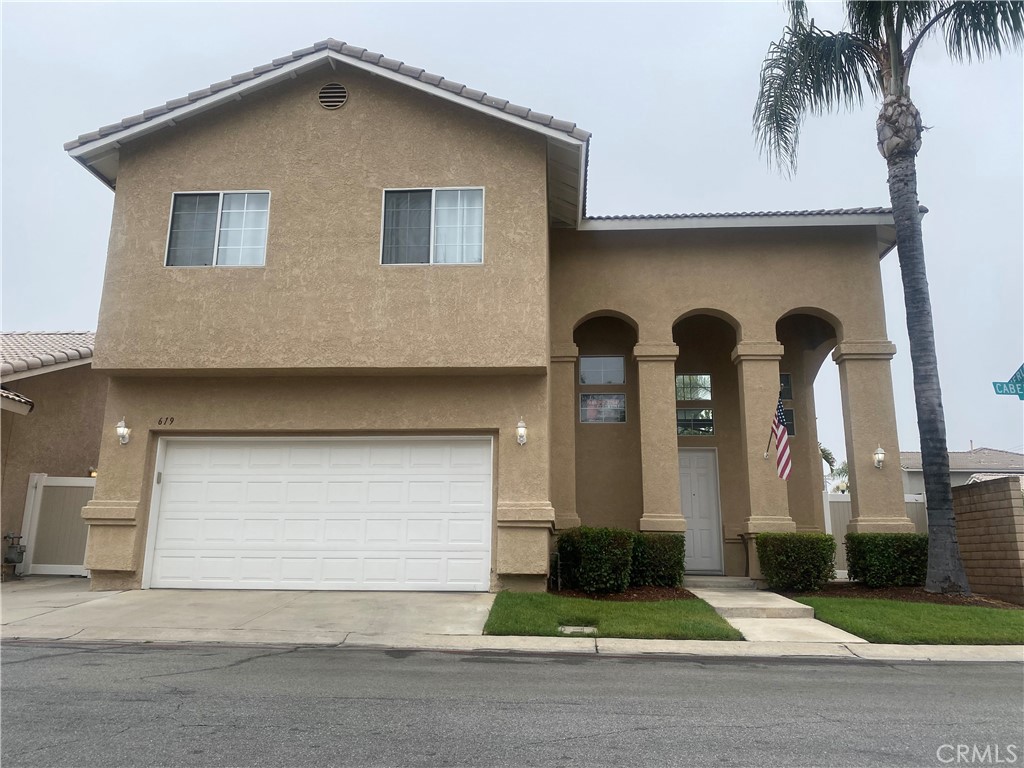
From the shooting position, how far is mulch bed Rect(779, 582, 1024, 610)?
10.2 metres

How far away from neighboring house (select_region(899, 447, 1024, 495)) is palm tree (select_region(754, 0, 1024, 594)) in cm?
1368

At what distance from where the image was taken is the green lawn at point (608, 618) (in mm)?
8180

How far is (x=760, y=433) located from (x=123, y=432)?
1044 centimetres

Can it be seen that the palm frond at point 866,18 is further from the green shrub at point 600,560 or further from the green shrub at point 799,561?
the green shrub at point 600,560

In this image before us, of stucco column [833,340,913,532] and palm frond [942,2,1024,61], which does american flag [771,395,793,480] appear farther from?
palm frond [942,2,1024,61]

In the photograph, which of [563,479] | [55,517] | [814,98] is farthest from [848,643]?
[55,517]

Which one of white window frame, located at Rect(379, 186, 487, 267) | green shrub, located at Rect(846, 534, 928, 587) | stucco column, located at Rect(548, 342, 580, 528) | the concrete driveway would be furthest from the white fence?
white window frame, located at Rect(379, 186, 487, 267)

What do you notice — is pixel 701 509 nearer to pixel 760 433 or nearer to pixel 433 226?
pixel 760 433

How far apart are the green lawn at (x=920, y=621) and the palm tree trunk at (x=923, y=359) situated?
1066 millimetres

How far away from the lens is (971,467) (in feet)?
91.2

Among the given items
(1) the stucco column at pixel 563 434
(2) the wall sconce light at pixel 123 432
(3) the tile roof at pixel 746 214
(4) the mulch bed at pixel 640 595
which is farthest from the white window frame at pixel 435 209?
(4) the mulch bed at pixel 640 595

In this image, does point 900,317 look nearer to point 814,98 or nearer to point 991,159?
point 991,159

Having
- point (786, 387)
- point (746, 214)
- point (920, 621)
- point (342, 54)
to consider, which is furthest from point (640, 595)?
point (342, 54)

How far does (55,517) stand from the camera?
13469 mm
